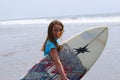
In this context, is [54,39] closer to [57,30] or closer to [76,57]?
[57,30]

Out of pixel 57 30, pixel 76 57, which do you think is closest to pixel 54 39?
pixel 57 30

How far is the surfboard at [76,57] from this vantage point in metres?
4.81

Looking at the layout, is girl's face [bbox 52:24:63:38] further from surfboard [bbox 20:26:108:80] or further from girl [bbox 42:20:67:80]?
surfboard [bbox 20:26:108:80]

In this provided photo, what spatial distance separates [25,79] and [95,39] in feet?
4.39

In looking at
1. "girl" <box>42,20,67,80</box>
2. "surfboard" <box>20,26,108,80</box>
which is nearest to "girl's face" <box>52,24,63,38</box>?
"girl" <box>42,20,67,80</box>

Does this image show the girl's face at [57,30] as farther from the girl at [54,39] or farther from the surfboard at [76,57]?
the surfboard at [76,57]

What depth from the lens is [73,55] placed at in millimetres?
5055

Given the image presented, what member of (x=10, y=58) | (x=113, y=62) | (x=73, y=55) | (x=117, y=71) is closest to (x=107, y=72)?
(x=117, y=71)

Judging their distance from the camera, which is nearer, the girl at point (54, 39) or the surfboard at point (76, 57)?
the girl at point (54, 39)

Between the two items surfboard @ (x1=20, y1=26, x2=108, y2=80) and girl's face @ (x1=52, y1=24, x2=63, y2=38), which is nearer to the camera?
girl's face @ (x1=52, y1=24, x2=63, y2=38)

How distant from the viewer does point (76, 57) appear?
5.07 metres

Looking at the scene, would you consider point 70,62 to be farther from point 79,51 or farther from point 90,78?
point 90,78

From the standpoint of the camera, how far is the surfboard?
4.81 metres

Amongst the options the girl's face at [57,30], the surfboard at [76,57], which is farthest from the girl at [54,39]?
the surfboard at [76,57]
